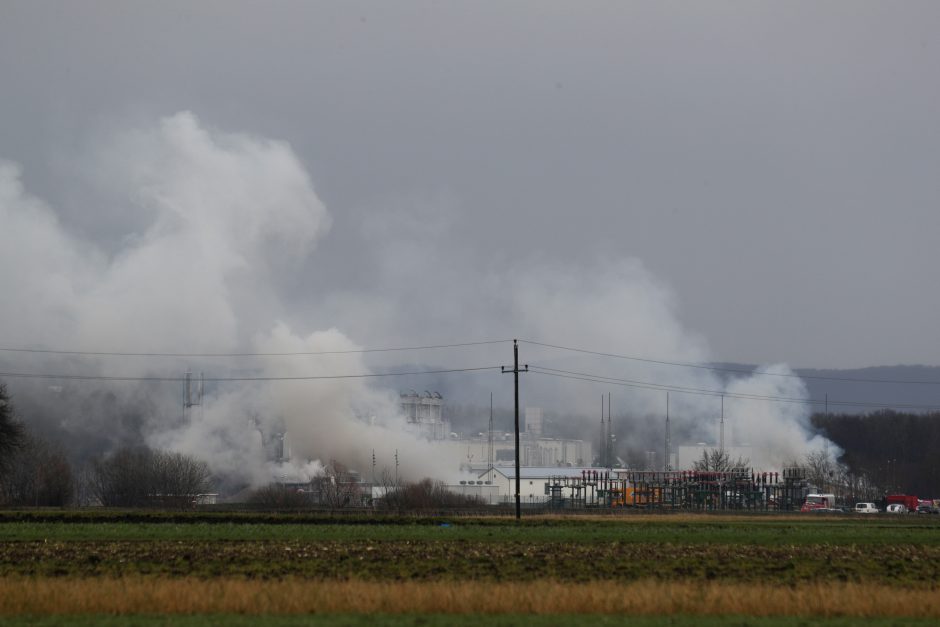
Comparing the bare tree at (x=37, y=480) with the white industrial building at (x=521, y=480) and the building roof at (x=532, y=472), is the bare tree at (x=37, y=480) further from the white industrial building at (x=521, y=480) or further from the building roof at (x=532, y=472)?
the building roof at (x=532, y=472)

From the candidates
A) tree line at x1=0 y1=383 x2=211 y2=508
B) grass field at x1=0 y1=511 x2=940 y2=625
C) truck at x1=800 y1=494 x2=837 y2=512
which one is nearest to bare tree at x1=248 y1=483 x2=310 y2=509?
tree line at x1=0 y1=383 x2=211 y2=508

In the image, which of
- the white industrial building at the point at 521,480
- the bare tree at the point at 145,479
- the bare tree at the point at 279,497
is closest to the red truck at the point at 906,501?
the white industrial building at the point at 521,480

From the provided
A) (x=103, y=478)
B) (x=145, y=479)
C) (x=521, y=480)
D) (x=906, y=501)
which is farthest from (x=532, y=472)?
(x=103, y=478)

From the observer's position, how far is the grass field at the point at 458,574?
29703 mm

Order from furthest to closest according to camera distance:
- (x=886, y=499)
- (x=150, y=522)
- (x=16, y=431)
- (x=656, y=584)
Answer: (x=886, y=499) < (x=16, y=431) < (x=150, y=522) < (x=656, y=584)

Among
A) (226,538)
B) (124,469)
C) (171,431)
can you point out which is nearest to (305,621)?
(226,538)

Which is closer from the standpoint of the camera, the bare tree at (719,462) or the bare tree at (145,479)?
the bare tree at (145,479)

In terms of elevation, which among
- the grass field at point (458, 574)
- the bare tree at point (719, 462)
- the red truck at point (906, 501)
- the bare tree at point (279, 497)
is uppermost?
the bare tree at point (719, 462)

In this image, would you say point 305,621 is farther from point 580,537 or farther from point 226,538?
point 580,537

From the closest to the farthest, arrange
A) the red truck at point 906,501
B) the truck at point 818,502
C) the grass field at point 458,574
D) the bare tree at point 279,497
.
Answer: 1. the grass field at point 458,574
2. the bare tree at point 279,497
3. the truck at point 818,502
4. the red truck at point 906,501

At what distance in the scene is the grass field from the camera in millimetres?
29703

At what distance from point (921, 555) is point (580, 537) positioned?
14.9m

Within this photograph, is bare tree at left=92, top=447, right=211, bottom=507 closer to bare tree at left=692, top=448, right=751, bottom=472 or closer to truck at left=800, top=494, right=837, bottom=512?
truck at left=800, top=494, right=837, bottom=512

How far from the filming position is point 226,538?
52.2 m
